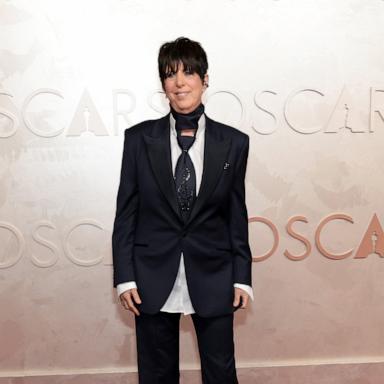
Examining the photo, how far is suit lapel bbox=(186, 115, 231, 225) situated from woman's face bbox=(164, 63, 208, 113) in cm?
13

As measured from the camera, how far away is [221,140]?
5.88 feet

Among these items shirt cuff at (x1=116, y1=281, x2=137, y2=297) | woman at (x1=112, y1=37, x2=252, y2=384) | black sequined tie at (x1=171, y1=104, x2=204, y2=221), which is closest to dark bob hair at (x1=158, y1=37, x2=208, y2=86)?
woman at (x1=112, y1=37, x2=252, y2=384)

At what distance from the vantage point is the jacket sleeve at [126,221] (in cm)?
177

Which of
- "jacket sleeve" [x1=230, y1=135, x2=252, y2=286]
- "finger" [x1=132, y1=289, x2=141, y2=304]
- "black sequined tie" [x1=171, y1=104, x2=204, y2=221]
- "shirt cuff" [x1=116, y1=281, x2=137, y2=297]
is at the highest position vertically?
"black sequined tie" [x1=171, y1=104, x2=204, y2=221]

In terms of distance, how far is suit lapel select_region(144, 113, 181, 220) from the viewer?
175 centimetres

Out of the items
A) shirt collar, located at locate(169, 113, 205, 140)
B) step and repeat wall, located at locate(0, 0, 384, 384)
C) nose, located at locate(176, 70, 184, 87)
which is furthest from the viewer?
step and repeat wall, located at locate(0, 0, 384, 384)

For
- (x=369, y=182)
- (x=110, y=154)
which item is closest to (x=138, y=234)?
(x=110, y=154)

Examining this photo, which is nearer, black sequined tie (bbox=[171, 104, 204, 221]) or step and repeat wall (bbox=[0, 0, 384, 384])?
black sequined tie (bbox=[171, 104, 204, 221])

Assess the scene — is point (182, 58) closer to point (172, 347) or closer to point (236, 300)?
point (236, 300)

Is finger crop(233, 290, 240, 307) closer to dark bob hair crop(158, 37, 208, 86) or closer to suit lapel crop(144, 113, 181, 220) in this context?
suit lapel crop(144, 113, 181, 220)

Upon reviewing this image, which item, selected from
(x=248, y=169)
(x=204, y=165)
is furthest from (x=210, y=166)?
(x=248, y=169)

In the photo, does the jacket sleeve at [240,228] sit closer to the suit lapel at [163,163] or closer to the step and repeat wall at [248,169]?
the suit lapel at [163,163]

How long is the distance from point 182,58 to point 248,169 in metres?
0.94

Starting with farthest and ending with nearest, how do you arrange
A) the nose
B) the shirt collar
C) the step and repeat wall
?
the step and repeat wall
the shirt collar
the nose
